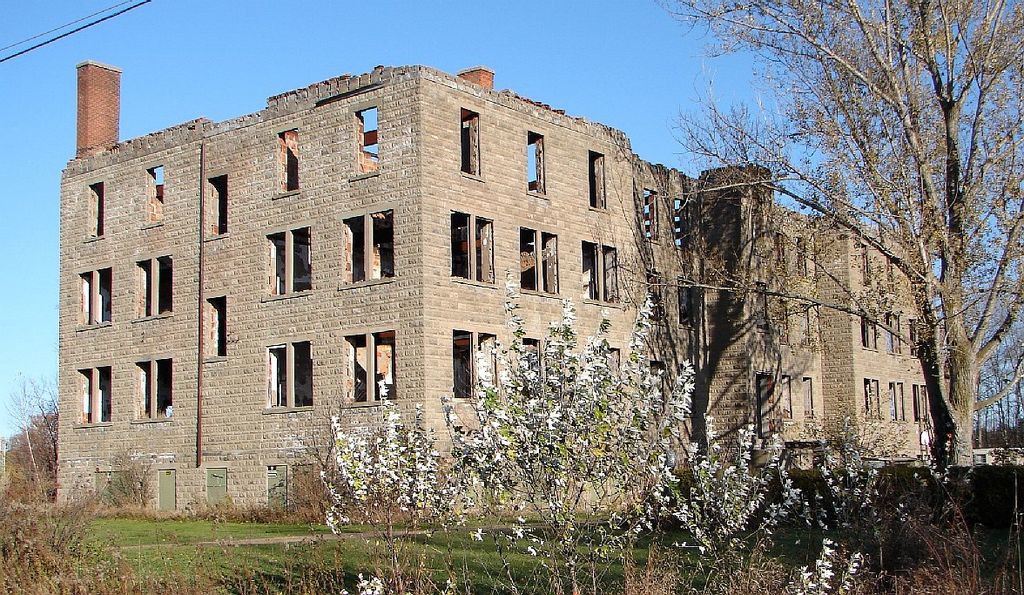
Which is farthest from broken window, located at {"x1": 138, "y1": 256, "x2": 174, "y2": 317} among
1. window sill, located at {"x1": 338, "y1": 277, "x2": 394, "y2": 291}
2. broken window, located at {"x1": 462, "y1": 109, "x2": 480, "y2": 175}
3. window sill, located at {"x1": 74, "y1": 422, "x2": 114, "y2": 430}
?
broken window, located at {"x1": 462, "y1": 109, "x2": 480, "y2": 175}

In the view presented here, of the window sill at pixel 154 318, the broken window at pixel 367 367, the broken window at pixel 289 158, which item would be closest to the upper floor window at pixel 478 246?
the broken window at pixel 367 367

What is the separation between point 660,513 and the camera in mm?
9523

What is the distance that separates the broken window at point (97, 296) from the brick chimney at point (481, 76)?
41.4ft

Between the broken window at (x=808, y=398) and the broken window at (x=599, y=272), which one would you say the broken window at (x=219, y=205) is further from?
the broken window at (x=808, y=398)

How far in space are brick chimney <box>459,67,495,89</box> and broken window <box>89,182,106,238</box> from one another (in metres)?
12.6

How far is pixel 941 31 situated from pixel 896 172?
3429mm

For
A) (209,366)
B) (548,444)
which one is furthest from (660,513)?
(209,366)

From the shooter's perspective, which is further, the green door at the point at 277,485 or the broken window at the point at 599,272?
the broken window at the point at 599,272

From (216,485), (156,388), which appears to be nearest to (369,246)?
(216,485)

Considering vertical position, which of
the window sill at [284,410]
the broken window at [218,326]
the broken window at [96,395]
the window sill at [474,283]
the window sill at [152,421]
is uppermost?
the window sill at [474,283]

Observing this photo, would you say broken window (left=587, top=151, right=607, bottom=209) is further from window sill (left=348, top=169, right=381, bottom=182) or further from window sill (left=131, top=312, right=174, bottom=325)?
window sill (left=131, top=312, right=174, bottom=325)

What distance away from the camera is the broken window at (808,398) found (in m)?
39.6

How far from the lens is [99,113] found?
3519cm

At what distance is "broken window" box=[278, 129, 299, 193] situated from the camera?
96.6 ft
